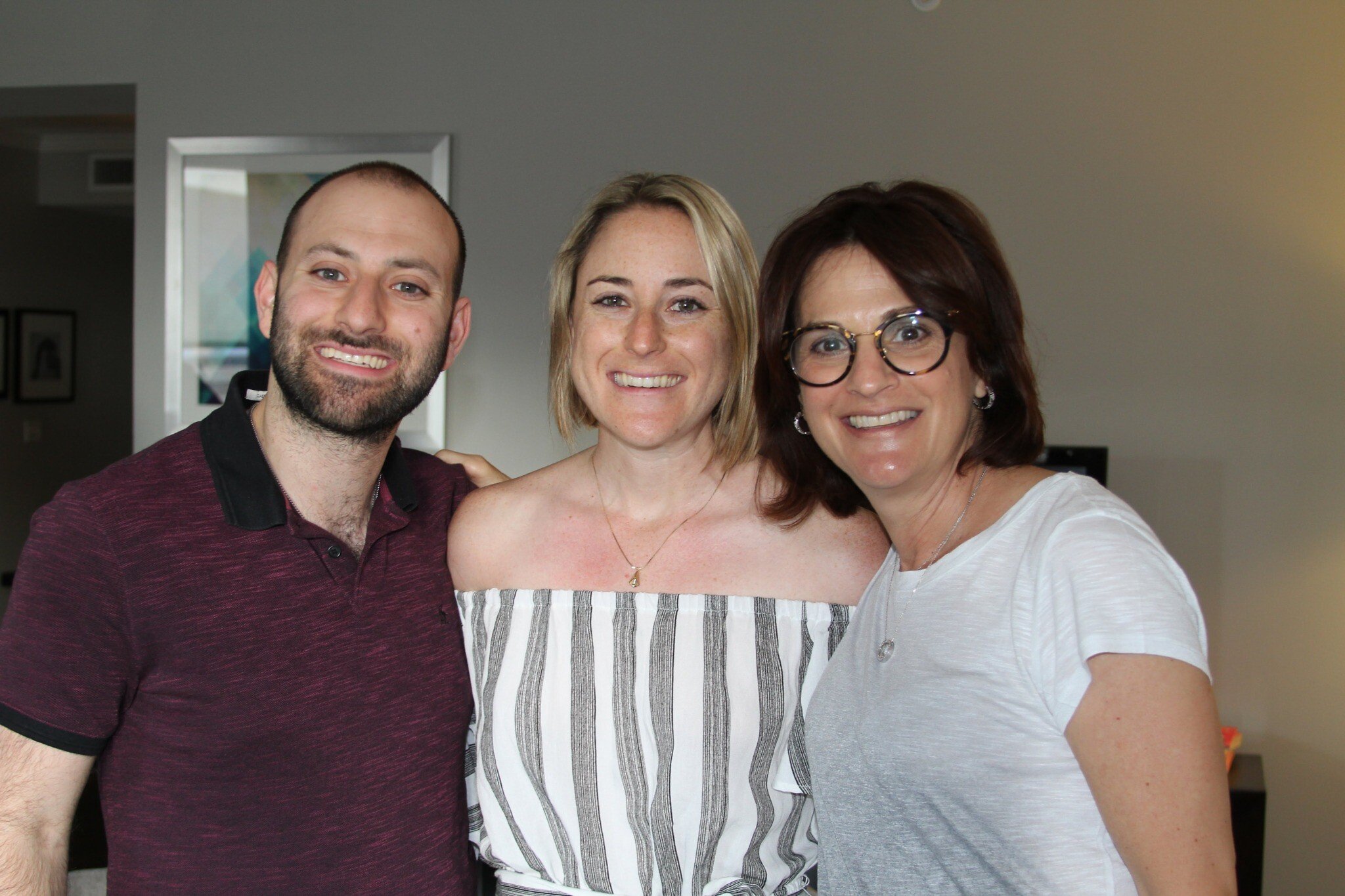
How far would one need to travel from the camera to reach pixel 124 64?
4.16 meters

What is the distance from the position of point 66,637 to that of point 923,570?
1182 millimetres

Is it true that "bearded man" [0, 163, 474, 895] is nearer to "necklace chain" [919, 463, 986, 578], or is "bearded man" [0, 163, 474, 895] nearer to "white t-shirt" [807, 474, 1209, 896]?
"white t-shirt" [807, 474, 1209, 896]

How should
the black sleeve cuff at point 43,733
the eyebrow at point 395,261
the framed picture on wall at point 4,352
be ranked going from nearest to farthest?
the black sleeve cuff at point 43,733 → the eyebrow at point 395,261 → the framed picture on wall at point 4,352

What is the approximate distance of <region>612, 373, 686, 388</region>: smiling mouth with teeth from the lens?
1.76 metres

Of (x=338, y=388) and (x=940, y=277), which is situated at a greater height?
(x=940, y=277)

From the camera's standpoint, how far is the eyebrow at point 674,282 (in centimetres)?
177

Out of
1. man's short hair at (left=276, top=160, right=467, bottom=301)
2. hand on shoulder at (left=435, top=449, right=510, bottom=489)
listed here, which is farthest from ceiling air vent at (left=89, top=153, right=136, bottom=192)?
man's short hair at (left=276, top=160, right=467, bottom=301)

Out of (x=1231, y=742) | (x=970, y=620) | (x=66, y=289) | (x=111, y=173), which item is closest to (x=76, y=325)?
(x=66, y=289)

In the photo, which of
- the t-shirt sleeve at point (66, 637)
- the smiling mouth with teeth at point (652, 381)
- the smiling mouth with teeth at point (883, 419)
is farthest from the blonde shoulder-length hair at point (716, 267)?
the t-shirt sleeve at point (66, 637)

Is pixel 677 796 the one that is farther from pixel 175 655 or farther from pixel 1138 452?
pixel 1138 452

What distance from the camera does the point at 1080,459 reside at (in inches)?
133

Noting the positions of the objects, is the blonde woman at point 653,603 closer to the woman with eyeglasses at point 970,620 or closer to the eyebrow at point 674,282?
the eyebrow at point 674,282

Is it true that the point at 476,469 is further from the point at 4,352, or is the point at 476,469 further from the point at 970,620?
the point at 4,352

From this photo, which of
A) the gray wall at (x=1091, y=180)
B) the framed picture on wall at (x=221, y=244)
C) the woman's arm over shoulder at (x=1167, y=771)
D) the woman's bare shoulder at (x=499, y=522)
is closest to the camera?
the woman's arm over shoulder at (x=1167, y=771)
